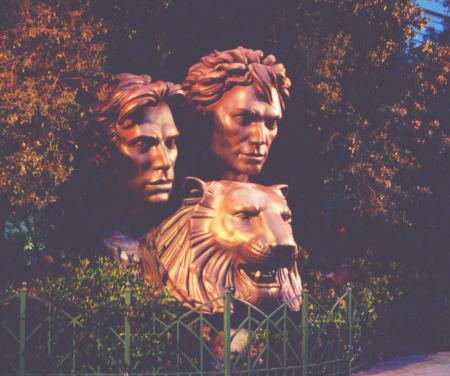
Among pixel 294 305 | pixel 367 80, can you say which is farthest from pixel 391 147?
pixel 294 305

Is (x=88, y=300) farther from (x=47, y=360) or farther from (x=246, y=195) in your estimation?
(x=246, y=195)

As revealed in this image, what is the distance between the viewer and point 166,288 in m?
8.35

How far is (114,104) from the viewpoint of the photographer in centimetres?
851

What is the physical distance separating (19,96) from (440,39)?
9.90 meters

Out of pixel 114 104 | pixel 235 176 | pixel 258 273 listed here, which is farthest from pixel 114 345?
pixel 235 176

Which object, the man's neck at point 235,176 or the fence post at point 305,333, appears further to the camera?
the man's neck at point 235,176

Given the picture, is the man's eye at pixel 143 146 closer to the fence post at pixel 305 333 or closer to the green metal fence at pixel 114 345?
the green metal fence at pixel 114 345

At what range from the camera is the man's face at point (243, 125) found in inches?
357

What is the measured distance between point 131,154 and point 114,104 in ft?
1.81

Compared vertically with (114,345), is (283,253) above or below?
above

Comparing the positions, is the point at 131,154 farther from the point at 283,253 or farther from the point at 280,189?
the point at 283,253

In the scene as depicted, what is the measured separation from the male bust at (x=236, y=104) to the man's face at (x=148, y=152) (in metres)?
0.59

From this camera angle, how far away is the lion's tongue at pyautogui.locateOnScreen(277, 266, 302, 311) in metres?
8.56

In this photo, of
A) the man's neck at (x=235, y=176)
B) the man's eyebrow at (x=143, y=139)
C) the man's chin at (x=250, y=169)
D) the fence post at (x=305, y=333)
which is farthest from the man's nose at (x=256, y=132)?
the fence post at (x=305, y=333)
